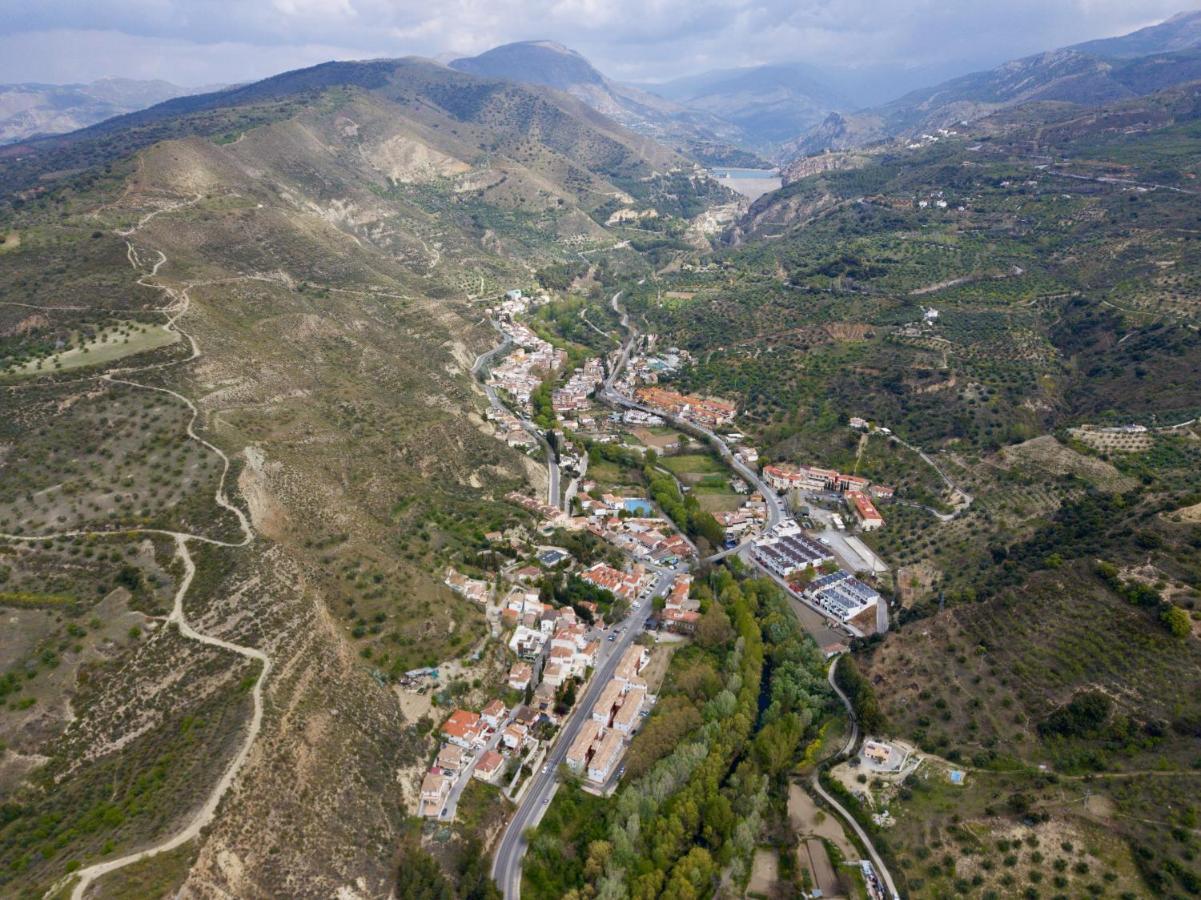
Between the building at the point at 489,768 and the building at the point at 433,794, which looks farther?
the building at the point at 489,768

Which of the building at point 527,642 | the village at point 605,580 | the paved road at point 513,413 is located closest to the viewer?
the village at point 605,580

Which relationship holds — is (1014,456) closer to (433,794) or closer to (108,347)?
(433,794)

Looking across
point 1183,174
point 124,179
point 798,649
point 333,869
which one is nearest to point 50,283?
point 124,179

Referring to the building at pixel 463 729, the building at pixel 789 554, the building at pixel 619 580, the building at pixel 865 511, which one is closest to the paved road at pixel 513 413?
the building at pixel 619 580

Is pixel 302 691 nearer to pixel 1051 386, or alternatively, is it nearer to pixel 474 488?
pixel 474 488

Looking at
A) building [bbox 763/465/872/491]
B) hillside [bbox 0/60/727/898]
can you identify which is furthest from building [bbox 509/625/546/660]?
building [bbox 763/465/872/491]

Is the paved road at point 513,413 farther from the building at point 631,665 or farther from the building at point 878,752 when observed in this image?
the building at point 878,752

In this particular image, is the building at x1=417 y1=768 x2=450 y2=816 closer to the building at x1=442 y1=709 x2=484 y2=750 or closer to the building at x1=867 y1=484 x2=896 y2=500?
the building at x1=442 y1=709 x2=484 y2=750

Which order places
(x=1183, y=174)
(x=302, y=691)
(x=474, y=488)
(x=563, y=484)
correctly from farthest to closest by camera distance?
(x=1183, y=174) < (x=563, y=484) < (x=474, y=488) < (x=302, y=691)
